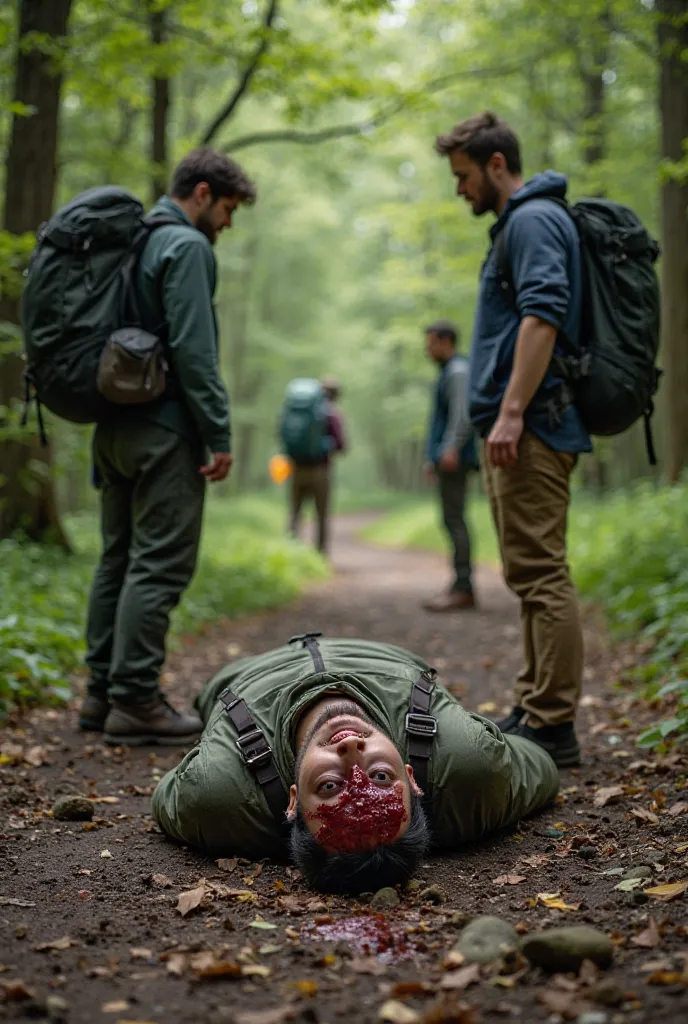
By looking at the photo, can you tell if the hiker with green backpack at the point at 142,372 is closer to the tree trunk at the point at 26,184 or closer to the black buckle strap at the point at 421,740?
the black buckle strap at the point at 421,740

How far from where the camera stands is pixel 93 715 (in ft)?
15.6

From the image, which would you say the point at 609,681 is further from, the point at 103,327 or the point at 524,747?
the point at 103,327

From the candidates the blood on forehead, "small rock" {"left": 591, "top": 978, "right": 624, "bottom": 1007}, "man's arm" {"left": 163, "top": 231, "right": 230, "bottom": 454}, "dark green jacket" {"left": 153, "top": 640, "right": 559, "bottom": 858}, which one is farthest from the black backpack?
"small rock" {"left": 591, "top": 978, "right": 624, "bottom": 1007}

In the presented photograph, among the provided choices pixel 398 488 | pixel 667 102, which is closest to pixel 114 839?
pixel 667 102

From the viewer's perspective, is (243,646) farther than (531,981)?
Yes

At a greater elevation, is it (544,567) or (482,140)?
(482,140)

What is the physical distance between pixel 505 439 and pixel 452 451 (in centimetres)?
465

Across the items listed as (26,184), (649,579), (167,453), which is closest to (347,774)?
(167,453)

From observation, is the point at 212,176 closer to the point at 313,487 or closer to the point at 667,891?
the point at 667,891

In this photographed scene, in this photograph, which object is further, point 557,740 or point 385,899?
point 557,740

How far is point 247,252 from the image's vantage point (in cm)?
2461

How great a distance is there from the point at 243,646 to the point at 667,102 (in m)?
6.30

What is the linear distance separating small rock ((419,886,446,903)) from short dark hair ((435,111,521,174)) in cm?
322

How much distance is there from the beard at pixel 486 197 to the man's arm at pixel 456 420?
4.11 m
